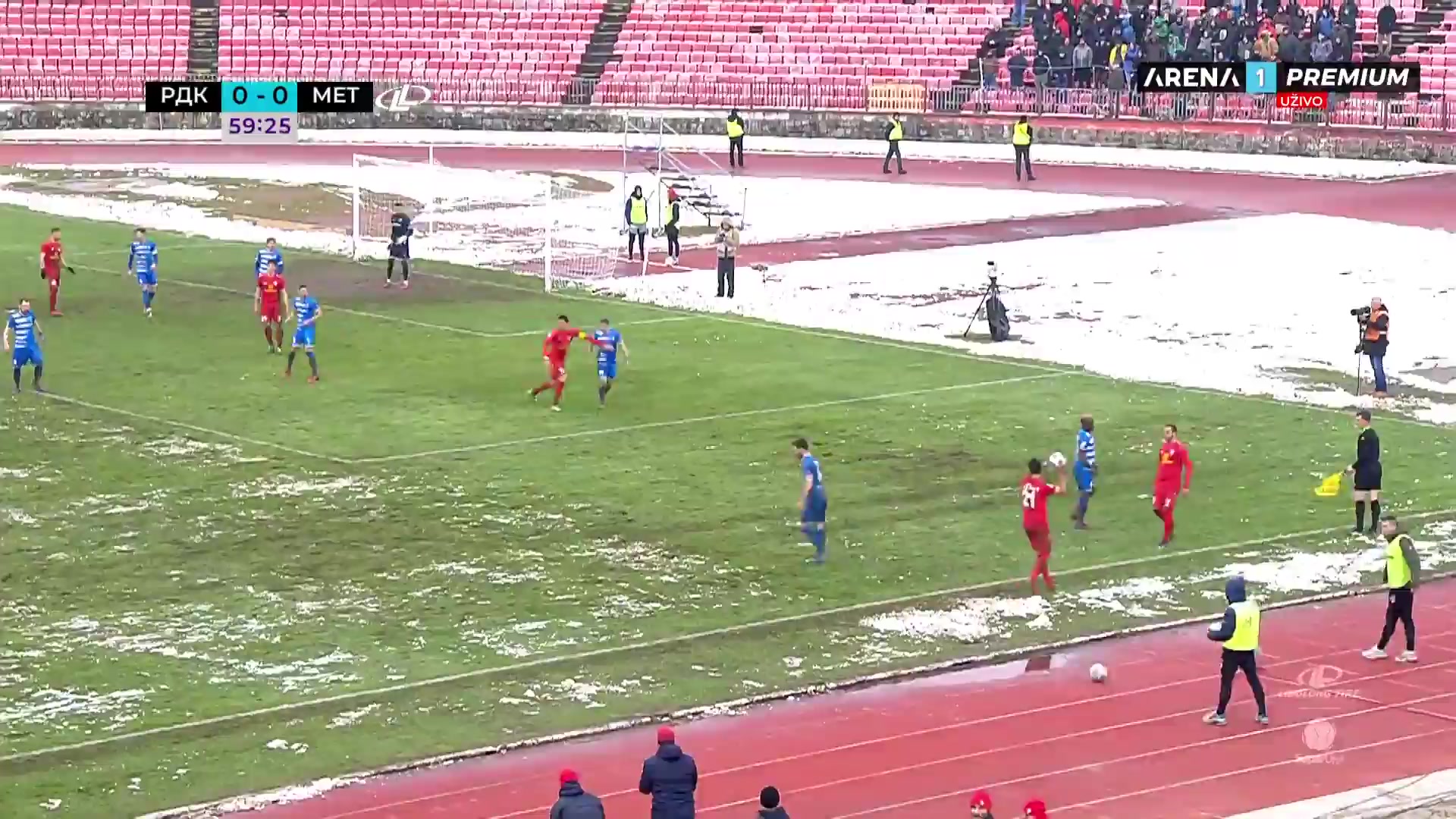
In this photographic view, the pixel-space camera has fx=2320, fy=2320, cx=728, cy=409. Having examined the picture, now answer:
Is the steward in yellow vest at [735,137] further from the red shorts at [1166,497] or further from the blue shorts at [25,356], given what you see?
the red shorts at [1166,497]

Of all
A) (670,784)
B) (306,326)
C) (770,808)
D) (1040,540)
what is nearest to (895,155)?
(306,326)

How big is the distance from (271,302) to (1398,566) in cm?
2005

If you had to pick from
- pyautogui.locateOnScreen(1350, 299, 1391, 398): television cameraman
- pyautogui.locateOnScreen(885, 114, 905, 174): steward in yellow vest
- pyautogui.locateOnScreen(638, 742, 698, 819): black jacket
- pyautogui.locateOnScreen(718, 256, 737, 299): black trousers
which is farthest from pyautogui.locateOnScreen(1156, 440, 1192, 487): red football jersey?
pyautogui.locateOnScreen(885, 114, 905, 174): steward in yellow vest

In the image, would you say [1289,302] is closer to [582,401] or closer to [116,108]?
[582,401]

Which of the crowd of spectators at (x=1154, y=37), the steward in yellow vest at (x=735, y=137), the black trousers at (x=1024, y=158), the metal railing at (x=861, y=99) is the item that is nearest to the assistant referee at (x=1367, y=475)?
the black trousers at (x=1024, y=158)

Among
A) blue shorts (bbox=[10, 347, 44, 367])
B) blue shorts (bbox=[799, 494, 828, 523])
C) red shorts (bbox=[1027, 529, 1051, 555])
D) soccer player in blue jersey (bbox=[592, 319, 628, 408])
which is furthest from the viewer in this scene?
blue shorts (bbox=[10, 347, 44, 367])

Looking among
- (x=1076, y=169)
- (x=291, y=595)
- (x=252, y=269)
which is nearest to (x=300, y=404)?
(x=291, y=595)

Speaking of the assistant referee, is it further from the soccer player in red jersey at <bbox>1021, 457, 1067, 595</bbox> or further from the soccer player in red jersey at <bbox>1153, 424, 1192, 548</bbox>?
the soccer player in red jersey at <bbox>1021, 457, 1067, 595</bbox>

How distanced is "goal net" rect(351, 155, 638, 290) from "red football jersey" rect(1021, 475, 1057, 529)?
21.4 metres

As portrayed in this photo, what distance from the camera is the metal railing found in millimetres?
63406

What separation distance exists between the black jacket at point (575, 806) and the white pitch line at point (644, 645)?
Result: 5.80m

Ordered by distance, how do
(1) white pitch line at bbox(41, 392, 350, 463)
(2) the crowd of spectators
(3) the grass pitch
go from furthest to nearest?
(2) the crowd of spectators
(1) white pitch line at bbox(41, 392, 350, 463)
(3) the grass pitch

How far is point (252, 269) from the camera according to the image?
45.8 metres

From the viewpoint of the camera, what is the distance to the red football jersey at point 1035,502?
23.0 meters
